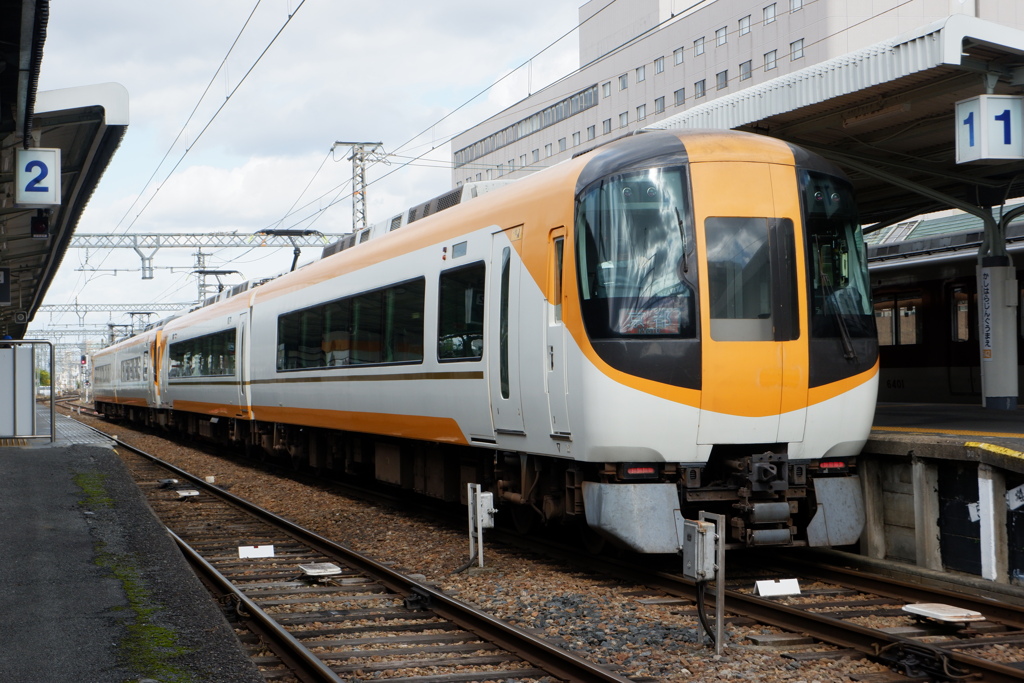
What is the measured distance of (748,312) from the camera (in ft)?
25.2

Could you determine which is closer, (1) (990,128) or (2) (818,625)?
(2) (818,625)

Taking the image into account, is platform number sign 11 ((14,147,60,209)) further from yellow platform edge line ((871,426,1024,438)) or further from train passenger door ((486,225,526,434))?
yellow platform edge line ((871,426,1024,438))

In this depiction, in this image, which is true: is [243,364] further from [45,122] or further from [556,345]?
[556,345]

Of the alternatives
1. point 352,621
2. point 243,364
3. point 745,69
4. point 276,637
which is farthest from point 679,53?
point 276,637

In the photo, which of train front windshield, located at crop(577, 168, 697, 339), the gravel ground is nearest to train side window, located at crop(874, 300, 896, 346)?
the gravel ground

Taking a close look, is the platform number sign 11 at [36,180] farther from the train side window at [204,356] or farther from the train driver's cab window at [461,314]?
the train side window at [204,356]

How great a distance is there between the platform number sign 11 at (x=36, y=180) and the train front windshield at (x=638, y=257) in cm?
533

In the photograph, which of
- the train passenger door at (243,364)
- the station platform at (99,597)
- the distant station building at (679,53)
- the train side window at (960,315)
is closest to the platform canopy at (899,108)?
the train side window at (960,315)

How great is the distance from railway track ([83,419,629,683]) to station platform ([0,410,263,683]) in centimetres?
47

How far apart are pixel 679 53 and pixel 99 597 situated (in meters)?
49.6

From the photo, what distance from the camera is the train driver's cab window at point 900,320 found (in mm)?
16438

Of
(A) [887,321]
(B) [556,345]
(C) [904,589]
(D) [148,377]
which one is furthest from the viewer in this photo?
(D) [148,377]

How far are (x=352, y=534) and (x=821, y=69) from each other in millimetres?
6488

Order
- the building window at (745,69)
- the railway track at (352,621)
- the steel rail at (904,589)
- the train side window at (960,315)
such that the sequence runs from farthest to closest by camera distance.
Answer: the building window at (745,69) < the train side window at (960,315) < the steel rail at (904,589) < the railway track at (352,621)
